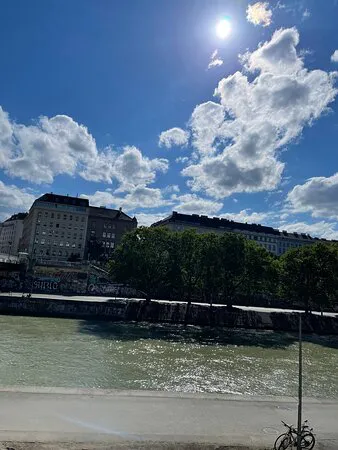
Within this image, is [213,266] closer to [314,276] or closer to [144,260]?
[144,260]

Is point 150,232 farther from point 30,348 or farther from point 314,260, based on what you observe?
point 30,348

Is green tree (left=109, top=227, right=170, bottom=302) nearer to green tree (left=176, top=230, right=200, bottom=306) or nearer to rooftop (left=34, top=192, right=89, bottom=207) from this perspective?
green tree (left=176, top=230, right=200, bottom=306)

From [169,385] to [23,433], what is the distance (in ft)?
41.6

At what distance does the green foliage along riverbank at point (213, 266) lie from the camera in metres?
71.6

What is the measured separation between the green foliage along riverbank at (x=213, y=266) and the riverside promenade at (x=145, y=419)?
53506mm

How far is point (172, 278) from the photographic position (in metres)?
72.2

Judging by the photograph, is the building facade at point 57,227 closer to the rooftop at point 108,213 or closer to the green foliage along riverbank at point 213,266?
the rooftop at point 108,213

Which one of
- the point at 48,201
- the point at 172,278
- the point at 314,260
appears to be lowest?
the point at 172,278

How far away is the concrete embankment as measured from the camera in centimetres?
5947

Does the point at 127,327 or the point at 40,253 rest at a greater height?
the point at 40,253

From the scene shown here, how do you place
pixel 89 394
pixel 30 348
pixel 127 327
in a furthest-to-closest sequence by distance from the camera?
pixel 127 327 < pixel 30 348 < pixel 89 394

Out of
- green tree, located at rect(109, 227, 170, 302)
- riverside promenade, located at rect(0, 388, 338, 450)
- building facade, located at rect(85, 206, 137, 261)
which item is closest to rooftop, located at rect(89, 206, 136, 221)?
building facade, located at rect(85, 206, 137, 261)

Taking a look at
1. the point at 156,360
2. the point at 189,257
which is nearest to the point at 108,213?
the point at 189,257

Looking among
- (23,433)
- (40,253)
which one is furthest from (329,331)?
(40,253)
